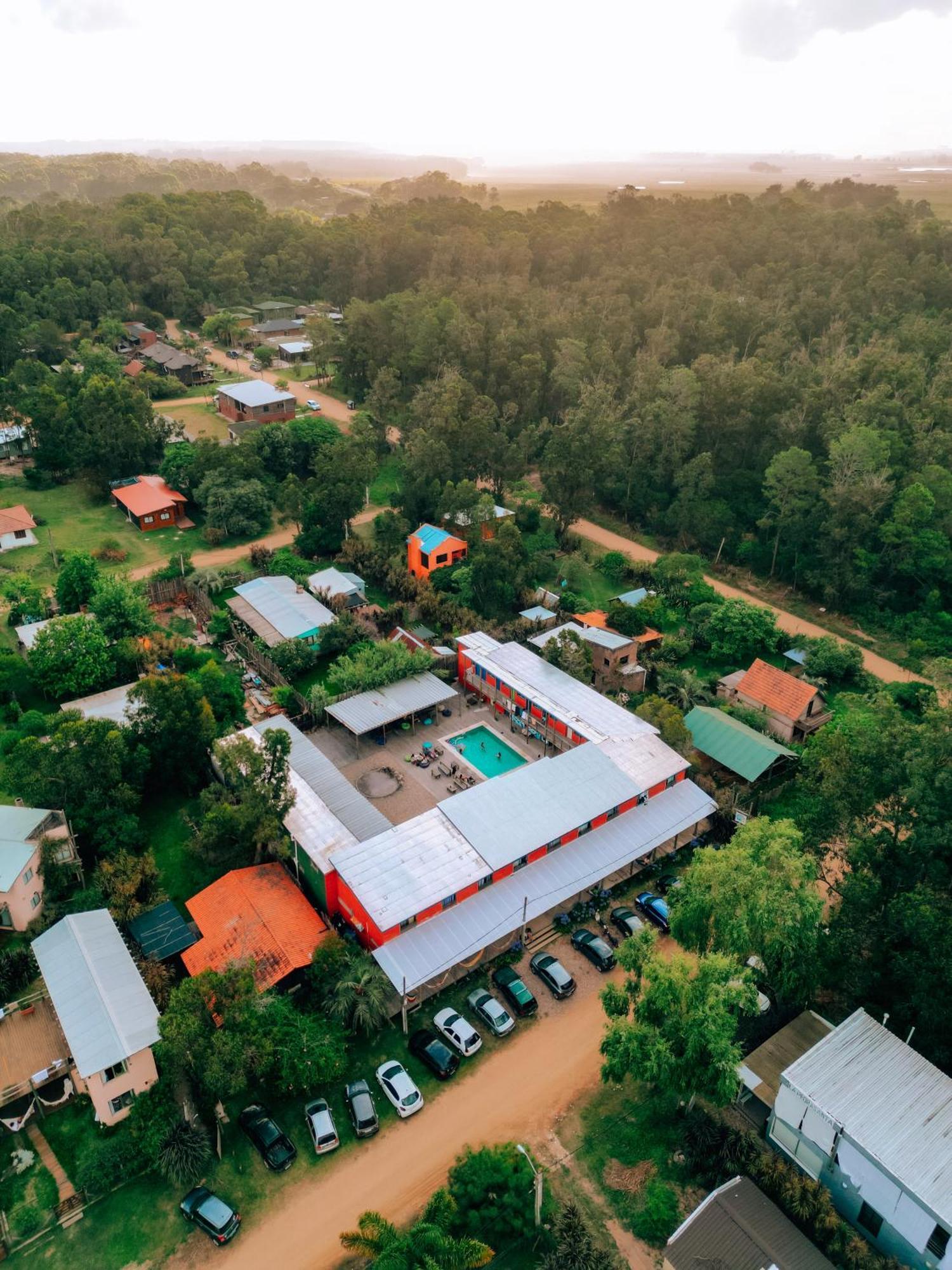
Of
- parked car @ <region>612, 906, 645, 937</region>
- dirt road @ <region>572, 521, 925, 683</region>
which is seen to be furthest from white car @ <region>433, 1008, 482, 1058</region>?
dirt road @ <region>572, 521, 925, 683</region>

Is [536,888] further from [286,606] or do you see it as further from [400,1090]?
[286,606]

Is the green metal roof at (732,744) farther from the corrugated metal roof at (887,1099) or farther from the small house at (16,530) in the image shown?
the small house at (16,530)

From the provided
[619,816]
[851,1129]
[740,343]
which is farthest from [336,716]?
[740,343]

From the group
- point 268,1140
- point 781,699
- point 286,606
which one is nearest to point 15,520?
point 286,606

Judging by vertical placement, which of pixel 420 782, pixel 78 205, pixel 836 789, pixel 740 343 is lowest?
pixel 420 782

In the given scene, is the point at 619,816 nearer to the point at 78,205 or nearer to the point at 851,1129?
the point at 851,1129

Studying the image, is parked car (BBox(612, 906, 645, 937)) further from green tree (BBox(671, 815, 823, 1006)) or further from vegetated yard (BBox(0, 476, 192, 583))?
vegetated yard (BBox(0, 476, 192, 583))

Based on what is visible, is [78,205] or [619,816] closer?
[619,816]
